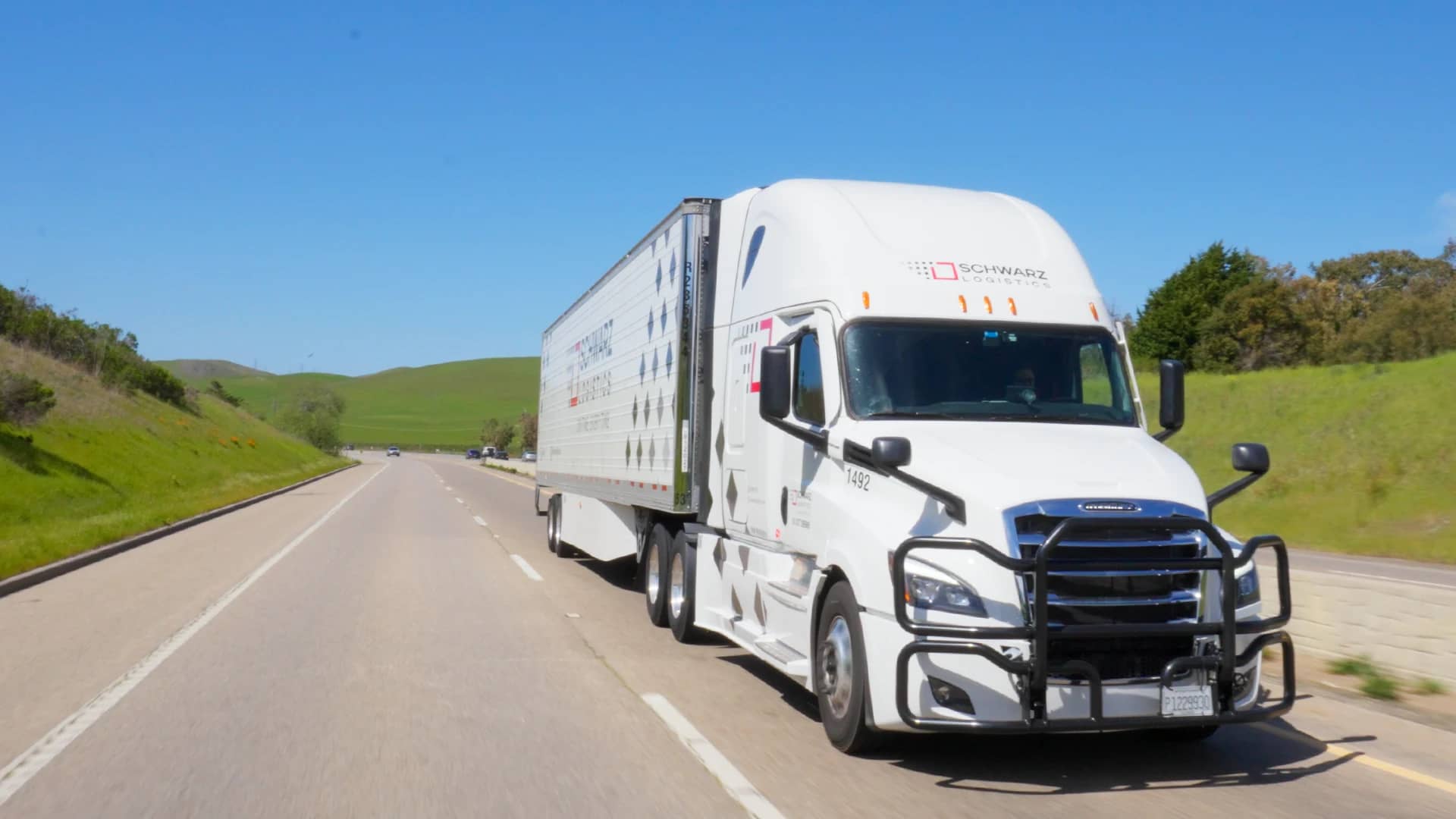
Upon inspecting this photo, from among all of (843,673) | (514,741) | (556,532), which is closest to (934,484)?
(843,673)

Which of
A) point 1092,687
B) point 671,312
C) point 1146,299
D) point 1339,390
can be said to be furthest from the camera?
point 1146,299

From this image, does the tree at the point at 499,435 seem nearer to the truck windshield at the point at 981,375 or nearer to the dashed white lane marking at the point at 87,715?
the dashed white lane marking at the point at 87,715

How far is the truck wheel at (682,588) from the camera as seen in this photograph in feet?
34.2

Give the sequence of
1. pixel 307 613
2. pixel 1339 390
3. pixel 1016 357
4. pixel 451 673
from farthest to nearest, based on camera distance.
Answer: pixel 1339 390, pixel 307 613, pixel 451 673, pixel 1016 357

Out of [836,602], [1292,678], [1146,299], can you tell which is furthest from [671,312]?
[1146,299]

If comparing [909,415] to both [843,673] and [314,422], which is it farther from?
[314,422]

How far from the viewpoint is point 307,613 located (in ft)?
40.7

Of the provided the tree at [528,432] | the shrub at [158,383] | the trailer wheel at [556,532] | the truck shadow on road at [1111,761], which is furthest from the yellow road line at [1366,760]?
the tree at [528,432]

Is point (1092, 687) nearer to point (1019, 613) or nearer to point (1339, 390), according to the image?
point (1019, 613)

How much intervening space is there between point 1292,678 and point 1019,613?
1.80m

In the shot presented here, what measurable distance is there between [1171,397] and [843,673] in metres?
2.86

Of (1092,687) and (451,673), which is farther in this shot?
(451,673)

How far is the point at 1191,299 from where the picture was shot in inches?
2827

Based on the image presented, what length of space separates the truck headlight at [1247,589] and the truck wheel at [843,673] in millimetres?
1959
